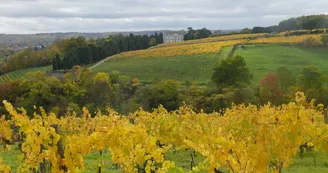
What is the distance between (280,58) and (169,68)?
57.7 ft

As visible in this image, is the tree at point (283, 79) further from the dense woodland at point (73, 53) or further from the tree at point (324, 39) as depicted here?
the dense woodland at point (73, 53)

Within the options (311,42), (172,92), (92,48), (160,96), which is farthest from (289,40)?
(160,96)

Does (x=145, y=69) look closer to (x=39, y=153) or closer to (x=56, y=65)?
(x=56, y=65)

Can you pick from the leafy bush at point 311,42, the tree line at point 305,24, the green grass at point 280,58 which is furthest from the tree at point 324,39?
the tree line at point 305,24

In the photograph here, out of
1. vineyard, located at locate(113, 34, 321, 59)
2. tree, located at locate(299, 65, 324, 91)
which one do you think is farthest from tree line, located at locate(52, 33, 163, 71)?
tree, located at locate(299, 65, 324, 91)

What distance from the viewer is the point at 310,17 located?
86250 millimetres

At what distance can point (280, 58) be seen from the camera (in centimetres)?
6250

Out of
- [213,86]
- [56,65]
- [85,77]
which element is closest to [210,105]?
[213,86]

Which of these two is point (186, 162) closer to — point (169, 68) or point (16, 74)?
point (169, 68)

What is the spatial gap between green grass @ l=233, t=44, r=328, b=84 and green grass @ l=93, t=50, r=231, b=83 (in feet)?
19.1

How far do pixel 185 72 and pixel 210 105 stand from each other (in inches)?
860

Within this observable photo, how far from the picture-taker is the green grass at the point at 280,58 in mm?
56219

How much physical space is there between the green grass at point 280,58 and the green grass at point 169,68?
19.1ft

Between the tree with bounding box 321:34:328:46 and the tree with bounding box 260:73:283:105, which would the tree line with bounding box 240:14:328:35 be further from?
the tree with bounding box 260:73:283:105
